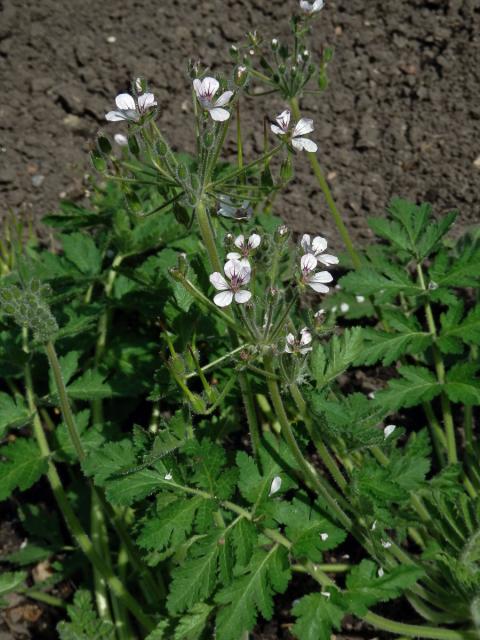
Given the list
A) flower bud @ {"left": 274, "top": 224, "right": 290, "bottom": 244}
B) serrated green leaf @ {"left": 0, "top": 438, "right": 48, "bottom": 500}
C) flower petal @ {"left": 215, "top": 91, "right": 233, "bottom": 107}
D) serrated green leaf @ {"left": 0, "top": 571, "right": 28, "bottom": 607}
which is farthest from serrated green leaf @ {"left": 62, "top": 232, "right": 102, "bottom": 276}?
flower petal @ {"left": 215, "top": 91, "right": 233, "bottom": 107}

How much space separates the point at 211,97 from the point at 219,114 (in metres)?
0.08

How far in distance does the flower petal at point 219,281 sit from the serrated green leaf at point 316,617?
48.5 inches

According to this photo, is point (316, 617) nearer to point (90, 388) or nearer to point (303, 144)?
point (90, 388)

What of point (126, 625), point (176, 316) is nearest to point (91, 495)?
point (126, 625)

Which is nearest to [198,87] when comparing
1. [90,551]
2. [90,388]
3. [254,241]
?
[254,241]

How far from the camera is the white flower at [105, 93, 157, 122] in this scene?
207 centimetres

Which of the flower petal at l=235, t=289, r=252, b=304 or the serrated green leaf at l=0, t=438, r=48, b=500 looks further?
the serrated green leaf at l=0, t=438, r=48, b=500

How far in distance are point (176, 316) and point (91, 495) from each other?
3.97ft

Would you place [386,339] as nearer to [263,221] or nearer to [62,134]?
[263,221]

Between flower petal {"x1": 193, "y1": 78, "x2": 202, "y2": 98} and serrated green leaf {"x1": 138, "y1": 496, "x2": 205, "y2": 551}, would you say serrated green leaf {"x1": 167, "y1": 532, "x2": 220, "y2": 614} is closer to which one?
serrated green leaf {"x1": 138, "y1": 496, "x2": 205, "y2": 551}

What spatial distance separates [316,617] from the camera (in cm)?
252

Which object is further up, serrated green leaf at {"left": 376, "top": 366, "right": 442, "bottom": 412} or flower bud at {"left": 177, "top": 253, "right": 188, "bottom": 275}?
flower bud at {"left": 177, "top": 253, "right": 188, "bottom": 275}

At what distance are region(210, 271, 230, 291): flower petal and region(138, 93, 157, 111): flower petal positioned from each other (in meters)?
0.54

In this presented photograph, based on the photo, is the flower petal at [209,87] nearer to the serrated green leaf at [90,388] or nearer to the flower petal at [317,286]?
the flower petal at [317,286]
